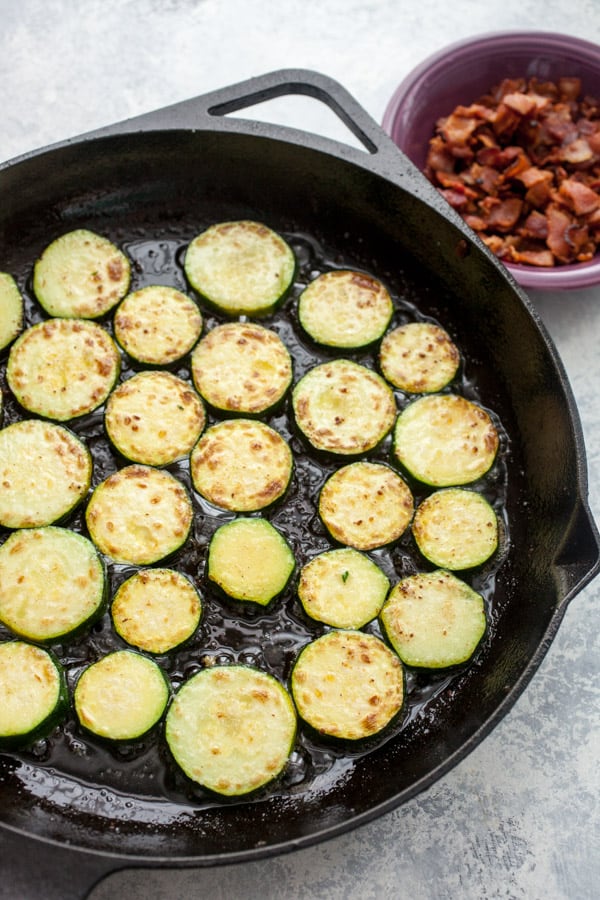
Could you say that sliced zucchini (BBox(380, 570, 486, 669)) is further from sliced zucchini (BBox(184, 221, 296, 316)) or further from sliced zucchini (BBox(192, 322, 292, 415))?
sliced zucchini (BBox(184, 221, 296, 316))

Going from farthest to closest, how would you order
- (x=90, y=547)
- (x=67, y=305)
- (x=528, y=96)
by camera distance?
(x=528, y=96)
(x=67, y=305)
(x=90, y=547)

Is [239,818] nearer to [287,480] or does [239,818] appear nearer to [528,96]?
[287,480]

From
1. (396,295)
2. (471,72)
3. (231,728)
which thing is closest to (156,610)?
(231,728)

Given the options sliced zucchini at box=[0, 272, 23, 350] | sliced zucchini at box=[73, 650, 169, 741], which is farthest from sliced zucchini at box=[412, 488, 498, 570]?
sliced zucchini at box=[0, 272, 23, 350]

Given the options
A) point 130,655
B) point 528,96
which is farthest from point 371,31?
point 130,655

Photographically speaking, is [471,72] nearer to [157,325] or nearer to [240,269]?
[240,269]

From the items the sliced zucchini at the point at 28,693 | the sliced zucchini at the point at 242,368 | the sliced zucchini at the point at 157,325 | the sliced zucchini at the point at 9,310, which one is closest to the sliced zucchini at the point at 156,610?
the sliced zucchini at the point at 28,693
